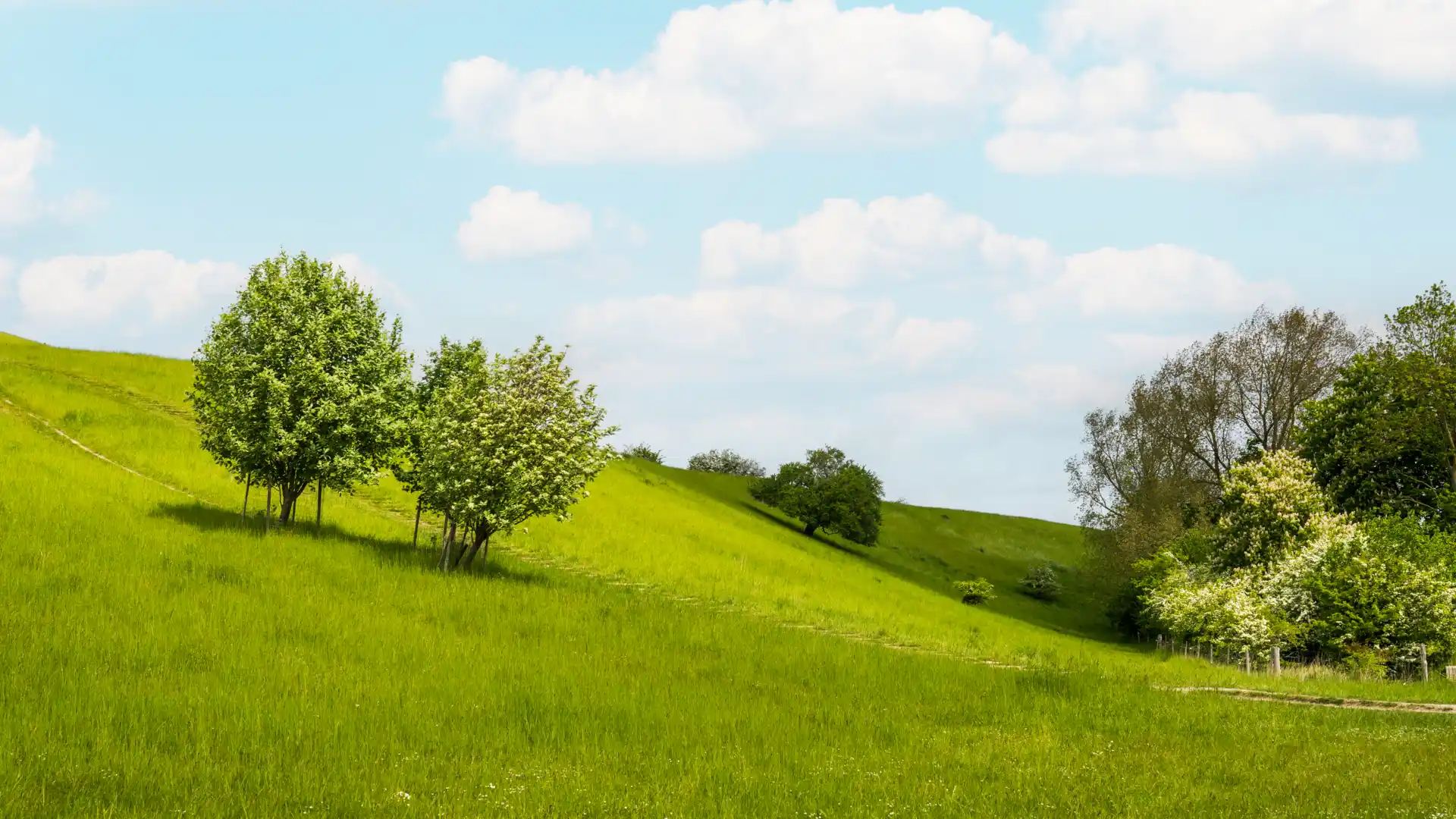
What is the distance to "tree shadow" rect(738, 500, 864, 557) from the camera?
9831cm

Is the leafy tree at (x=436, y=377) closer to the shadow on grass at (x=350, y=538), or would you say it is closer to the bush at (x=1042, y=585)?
the shadow on grass at (x=350, y=538)

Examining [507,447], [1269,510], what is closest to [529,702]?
[507,447]

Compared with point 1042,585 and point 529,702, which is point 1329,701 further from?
point 1042,585

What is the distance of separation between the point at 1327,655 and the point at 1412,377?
17.6 m

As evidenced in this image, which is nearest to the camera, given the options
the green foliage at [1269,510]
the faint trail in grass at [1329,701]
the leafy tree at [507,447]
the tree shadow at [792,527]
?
the faint trail in grass at [1329,701]

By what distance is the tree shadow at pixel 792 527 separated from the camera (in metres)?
98.3

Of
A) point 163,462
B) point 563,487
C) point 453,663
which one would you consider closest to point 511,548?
point 563,487

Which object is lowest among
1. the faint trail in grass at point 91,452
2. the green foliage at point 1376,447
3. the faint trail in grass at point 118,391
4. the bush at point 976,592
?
the bush at point 976,592

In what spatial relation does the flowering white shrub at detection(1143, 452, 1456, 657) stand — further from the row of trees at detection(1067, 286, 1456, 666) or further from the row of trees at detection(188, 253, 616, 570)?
the row of trees at detection(188, 253, 616, 570)

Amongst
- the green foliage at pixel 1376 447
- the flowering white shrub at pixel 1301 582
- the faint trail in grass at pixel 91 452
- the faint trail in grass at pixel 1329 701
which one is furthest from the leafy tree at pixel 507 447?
the green foliage at pixel 1376 447

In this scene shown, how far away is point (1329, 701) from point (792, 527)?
79391mm

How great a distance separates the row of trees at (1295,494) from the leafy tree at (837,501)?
21.6 meters

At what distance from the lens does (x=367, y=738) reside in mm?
14844

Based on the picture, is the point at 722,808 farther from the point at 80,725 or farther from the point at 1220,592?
the point at 1220,592
